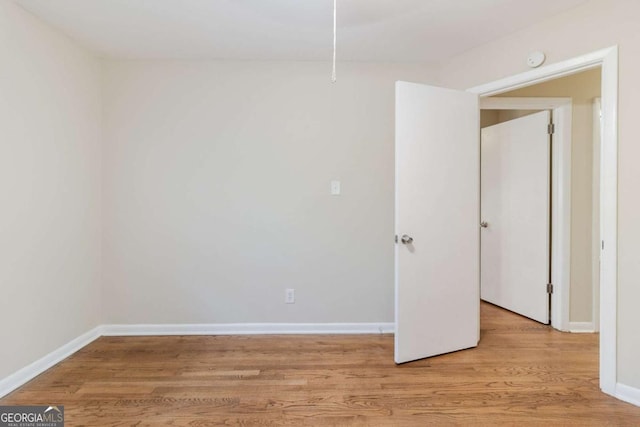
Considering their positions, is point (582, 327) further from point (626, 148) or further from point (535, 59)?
point (535, 59)

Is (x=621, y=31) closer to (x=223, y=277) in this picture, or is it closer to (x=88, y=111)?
(x=223, y=277)

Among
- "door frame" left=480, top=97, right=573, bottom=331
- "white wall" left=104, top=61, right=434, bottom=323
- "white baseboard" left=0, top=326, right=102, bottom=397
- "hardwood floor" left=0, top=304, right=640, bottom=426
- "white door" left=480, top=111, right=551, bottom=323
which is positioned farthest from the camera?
"white door" left=480, top=111, right=551, bottom=323

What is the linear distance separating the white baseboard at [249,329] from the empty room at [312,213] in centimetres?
2

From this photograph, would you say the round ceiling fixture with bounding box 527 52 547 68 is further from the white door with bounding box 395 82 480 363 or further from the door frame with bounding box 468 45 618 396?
the white door with bounding box 395 82 480 363

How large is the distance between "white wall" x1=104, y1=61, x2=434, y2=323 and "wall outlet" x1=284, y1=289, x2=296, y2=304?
0.14 feet

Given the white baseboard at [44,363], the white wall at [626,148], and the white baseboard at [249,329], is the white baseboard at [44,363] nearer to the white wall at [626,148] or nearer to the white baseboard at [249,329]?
the white baseboard at [249,329]

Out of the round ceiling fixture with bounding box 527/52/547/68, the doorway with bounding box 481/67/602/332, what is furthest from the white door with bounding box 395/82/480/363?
the doorway with bounding box 481/67/602/332

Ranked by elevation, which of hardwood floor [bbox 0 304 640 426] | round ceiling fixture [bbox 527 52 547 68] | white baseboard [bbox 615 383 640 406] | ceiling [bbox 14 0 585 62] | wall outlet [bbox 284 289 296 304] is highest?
ceiling [bbox 14 0 585 62]

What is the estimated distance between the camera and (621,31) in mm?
1854

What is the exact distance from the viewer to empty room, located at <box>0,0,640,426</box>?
1.88 meters

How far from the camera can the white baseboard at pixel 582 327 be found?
111 inches

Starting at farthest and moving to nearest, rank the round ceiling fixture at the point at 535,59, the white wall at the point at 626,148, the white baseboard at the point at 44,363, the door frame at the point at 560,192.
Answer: the door frame at the point at 560,192
the round ceiling fixture at the point at 535,59
the white baseboard at the point at 44,363
the white wall at the point at 626,148

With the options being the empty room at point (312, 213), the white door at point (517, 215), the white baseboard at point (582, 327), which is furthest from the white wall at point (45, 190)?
the white baseboard at point (582, 327)

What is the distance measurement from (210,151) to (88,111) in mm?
991
